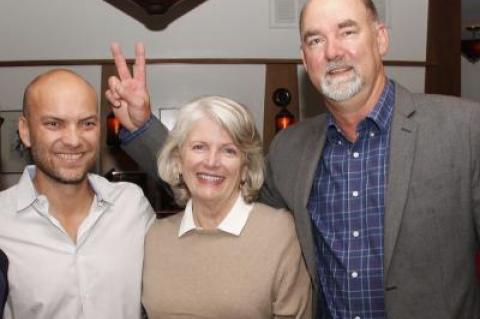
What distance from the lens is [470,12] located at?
771 cm

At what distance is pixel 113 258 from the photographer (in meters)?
1.96

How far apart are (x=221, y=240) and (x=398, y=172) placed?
26.0 inches

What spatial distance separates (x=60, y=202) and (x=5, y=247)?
9.4 inches

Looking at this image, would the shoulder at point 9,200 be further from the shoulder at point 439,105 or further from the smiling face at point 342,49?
the shoulder at point 439,105

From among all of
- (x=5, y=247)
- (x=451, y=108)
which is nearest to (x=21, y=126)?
(x=5, y=247)

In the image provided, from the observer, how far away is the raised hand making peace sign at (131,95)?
229 centimetres

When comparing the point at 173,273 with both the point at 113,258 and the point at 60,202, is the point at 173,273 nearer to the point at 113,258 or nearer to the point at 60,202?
the point at 113,258

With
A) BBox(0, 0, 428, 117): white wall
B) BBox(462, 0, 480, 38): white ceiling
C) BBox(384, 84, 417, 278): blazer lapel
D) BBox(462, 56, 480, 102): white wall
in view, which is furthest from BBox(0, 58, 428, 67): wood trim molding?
BBox(384, 84, 417, 278): blazer lapel

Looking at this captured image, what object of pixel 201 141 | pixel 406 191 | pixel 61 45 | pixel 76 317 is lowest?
pixel 76 317

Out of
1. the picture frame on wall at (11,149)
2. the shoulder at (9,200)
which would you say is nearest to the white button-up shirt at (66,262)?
the shoulder at (9,200)

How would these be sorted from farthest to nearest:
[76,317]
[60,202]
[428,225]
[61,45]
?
[61,45] → [60,202] → [76,317] → [428,225]

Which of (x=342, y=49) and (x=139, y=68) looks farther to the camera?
(x=139, y=68)

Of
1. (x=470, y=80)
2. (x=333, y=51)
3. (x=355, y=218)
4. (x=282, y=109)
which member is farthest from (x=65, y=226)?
(x=470, y=80)

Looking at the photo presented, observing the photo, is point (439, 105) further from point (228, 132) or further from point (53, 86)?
point (53, 86)
